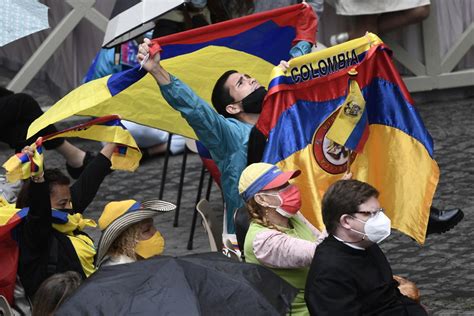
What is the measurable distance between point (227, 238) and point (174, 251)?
6.72 ft

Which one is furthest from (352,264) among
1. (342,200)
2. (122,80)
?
(122,80)

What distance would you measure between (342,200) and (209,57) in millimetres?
2347

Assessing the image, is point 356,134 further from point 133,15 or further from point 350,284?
point 133,15

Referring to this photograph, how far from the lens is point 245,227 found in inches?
275

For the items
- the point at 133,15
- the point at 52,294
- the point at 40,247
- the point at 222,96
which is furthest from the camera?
the point at 133,15

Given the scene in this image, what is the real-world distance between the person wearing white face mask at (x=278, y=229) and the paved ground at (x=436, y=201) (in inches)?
61.9

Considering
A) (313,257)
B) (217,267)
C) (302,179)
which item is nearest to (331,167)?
(302,179)

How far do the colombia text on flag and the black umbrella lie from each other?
7.88ft

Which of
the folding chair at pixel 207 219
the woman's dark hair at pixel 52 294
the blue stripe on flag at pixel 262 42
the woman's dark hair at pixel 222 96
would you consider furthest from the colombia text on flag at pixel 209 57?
the woman's dark hair at pixel 52 294

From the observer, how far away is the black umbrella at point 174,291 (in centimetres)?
525

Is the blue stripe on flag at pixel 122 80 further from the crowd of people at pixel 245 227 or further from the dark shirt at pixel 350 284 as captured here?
the dark shirt at pixel 350 284

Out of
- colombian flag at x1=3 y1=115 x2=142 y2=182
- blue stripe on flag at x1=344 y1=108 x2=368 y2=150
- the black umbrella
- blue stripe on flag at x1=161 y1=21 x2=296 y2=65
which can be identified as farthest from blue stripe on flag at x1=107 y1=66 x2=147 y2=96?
the black umbrella

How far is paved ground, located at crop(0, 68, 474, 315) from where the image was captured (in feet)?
27.8

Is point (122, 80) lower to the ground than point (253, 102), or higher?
higher
